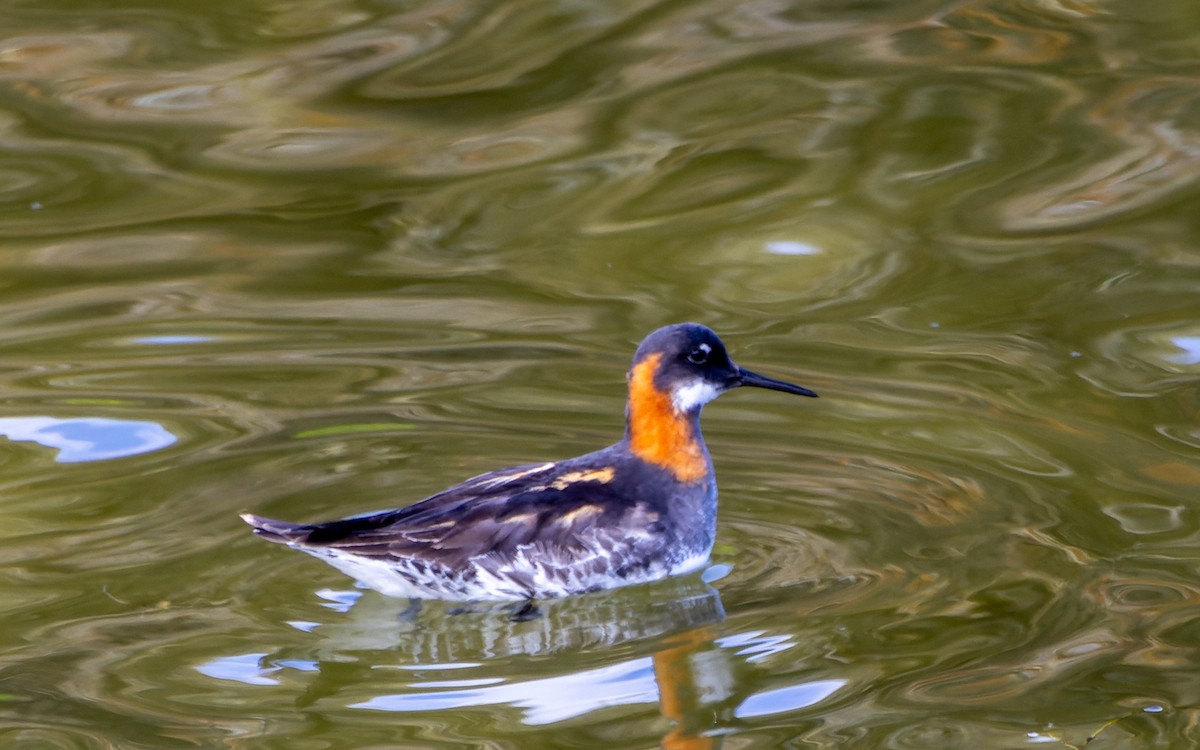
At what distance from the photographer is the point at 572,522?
25.9 ft

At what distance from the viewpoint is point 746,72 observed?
13.0 m

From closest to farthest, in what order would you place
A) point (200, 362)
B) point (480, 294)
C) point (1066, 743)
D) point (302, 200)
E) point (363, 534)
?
point (1066, 743) → point (363, 534) → point (200, 362) → point (480, 294) → point (302, 200)

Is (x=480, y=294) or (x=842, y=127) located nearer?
(x=480, y=294)

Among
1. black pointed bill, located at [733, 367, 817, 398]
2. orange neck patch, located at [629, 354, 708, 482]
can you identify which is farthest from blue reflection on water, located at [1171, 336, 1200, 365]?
orange neck patch, located at [629, 354, 708, 482]

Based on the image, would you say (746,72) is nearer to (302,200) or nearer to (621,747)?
(302,200)

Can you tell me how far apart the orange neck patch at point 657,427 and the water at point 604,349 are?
1.38 ft

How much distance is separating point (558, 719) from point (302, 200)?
21.2 feet

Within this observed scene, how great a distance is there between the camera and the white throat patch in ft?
27.5

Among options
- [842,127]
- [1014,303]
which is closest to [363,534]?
[1014,303]

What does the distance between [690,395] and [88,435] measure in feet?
10.7

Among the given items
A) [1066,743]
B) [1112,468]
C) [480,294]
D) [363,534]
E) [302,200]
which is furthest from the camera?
[302,200]

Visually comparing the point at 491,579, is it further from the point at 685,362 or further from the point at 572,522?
the point at 685,362

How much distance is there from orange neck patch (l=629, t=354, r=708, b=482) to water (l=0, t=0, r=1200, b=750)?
42cm

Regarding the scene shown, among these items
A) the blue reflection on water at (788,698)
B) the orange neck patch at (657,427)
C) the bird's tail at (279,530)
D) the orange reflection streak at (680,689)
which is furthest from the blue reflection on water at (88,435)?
the blue reflection on water at (788,698)
